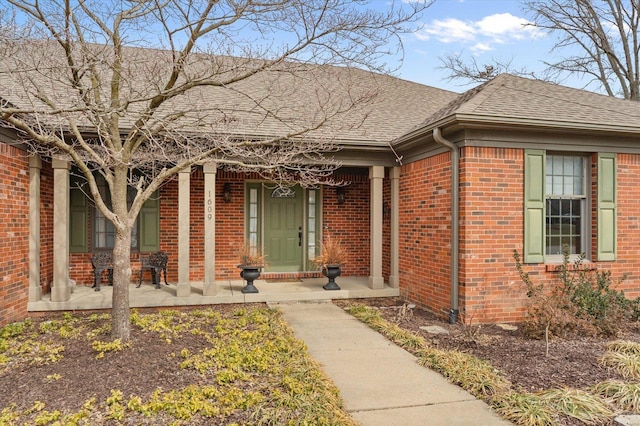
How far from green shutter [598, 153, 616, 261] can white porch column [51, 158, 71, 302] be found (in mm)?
8136

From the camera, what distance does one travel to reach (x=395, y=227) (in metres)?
8.04

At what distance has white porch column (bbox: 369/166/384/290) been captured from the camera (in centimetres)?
796

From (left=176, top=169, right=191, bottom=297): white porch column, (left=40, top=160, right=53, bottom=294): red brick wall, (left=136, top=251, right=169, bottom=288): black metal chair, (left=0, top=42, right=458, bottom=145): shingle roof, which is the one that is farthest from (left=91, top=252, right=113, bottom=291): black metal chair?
(left=0, top=42, right=458, bottom=145): shingle roof

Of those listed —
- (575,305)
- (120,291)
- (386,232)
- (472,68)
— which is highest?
(472,68)

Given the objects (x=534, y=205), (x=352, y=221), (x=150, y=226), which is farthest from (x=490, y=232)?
(x=150, y=226)

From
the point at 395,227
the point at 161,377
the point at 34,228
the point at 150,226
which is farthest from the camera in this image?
the point at 150,226

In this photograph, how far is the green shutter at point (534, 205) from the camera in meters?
6.20

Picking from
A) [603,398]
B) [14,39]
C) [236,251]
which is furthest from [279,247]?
[603,398]

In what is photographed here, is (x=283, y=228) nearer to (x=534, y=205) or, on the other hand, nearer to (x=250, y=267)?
(x=250, y=267)

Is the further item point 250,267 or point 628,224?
point 250,267

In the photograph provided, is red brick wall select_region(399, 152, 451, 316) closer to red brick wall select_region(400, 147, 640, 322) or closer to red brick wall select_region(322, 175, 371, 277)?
red brick wall select_region(400, 147, 640, 322)

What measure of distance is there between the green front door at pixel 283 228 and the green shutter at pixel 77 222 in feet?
11.4

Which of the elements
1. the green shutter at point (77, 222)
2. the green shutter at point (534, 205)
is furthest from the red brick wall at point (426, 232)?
the green shutter at point (77, 222)

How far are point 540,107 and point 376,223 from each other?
3.24 meters
